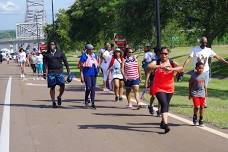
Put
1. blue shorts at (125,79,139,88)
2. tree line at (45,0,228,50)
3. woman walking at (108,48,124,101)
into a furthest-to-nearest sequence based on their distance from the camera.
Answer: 1. tree line at (45,0,228,50)
2. woman walking at (108,48,124,101)
3. blue shorts at (125,79,139,88)

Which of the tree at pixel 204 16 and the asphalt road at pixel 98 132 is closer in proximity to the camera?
the asphalt road at pixel 98 132

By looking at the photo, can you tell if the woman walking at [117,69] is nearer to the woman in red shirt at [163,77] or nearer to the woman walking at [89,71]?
the woman walking at [89,71]

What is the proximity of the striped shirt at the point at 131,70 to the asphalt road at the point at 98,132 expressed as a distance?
2.91ft

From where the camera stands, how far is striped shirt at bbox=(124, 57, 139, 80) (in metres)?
15.3

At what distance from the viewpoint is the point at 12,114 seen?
47.0ft

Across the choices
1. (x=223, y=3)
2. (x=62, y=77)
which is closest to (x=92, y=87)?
(x=62, y=77)

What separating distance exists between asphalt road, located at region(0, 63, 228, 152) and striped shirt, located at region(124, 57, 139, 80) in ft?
2.91

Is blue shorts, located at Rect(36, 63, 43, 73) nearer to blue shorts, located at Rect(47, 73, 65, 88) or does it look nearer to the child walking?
blue shorts, located at Rect(47, 73, 65, 88)

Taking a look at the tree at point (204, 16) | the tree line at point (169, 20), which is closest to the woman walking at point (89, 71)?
the tree at point (204, 16)

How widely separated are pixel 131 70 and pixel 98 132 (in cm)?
442

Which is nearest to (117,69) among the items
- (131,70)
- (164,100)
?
(131,70)

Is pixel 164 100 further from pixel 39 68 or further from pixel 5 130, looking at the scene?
pixel 39 68

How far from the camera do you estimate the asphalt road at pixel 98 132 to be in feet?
31.0

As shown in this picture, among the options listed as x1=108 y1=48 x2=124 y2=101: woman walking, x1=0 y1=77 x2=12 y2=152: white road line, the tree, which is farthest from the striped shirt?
the tree
